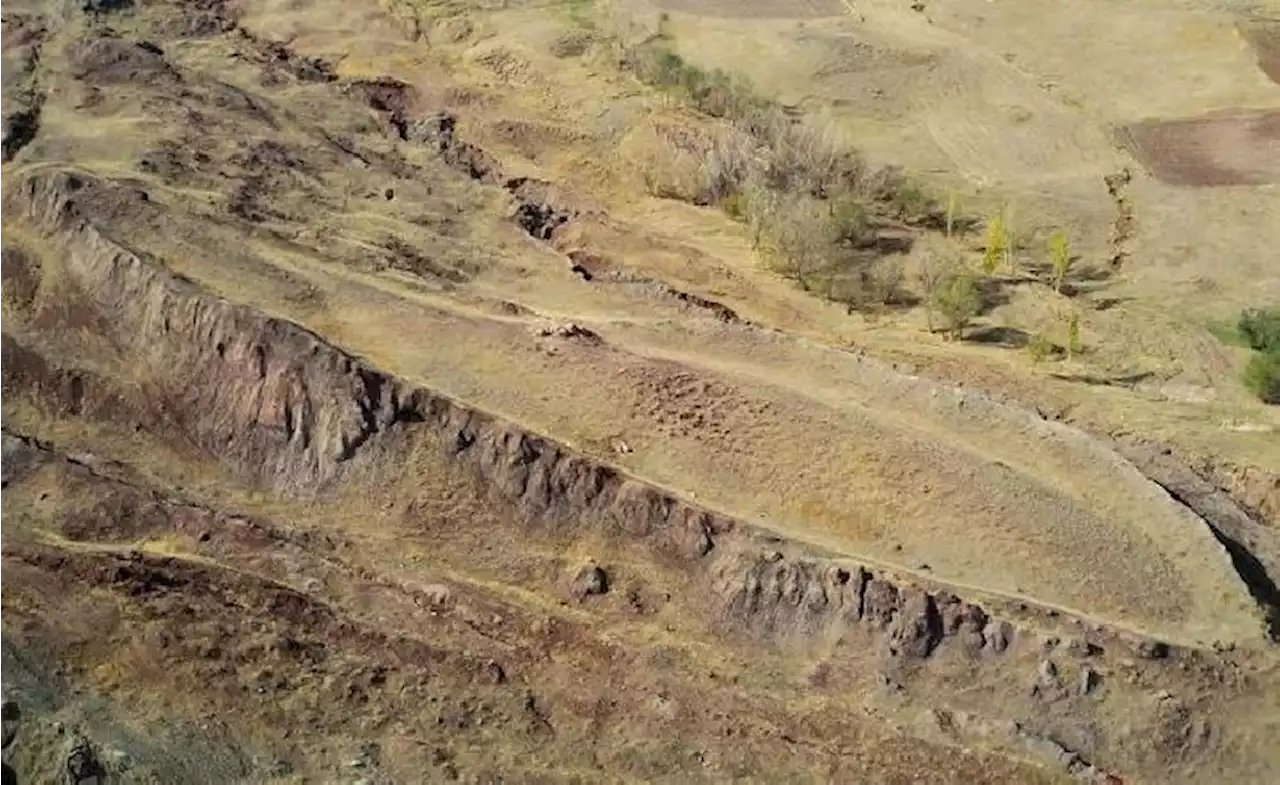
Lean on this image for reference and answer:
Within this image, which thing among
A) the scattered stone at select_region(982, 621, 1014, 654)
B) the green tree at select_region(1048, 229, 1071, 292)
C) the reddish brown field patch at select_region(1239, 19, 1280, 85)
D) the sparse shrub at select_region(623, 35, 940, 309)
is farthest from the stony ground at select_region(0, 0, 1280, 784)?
the reddish brown field patch at select_region(1239, 19, 1280, 85)

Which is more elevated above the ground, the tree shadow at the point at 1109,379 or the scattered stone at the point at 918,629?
the scattered stone at the point at 918,629

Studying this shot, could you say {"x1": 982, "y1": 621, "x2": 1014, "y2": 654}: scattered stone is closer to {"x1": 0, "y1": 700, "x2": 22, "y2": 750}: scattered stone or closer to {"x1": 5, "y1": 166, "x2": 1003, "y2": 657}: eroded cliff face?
{"x1": 5, "y1": 166, "x2": 1003, "y2": 657}: eroded cliff face

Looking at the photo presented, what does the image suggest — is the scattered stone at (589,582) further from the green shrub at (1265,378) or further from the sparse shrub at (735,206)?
the sparse shrub at (735,206)

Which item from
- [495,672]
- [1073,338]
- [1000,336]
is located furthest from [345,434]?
[1073,338]

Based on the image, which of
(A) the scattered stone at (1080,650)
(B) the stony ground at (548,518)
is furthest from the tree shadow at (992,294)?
(A) the scattered stone at (1080,650)

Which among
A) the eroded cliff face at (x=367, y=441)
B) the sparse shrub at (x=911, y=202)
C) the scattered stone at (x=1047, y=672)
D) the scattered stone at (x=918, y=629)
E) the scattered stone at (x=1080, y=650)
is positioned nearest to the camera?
the scattered stone at (x=1047, y=672)

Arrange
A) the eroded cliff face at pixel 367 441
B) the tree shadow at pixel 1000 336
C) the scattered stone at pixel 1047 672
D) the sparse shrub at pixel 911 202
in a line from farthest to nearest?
the sparse shrub at pixel 911 202 < the tree shadow at pixel 1000 336 < the eroded cliff face at pixel 367 441 < the scattered stone at pixel 1047 672
